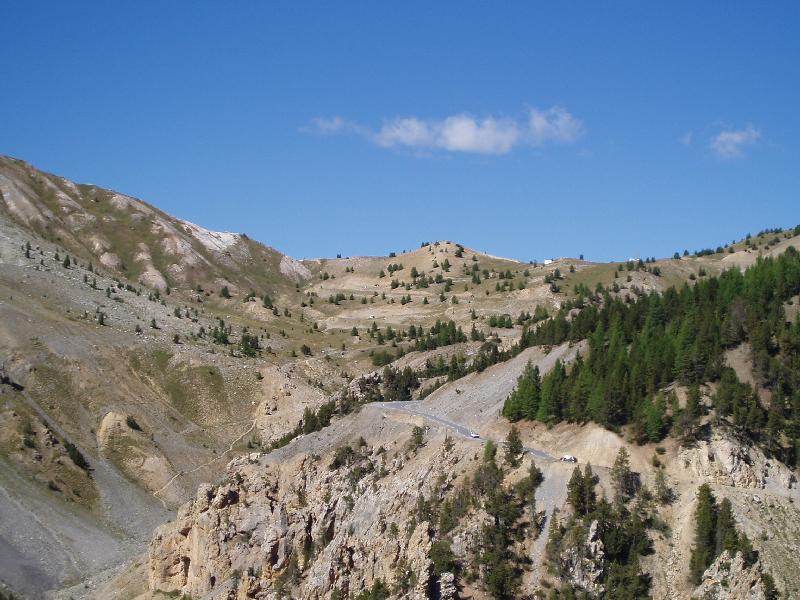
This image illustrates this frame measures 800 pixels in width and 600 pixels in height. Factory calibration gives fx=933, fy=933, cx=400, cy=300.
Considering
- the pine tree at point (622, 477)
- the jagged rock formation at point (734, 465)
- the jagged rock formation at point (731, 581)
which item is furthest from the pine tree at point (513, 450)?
the jagged rock formation at point (731, 581)

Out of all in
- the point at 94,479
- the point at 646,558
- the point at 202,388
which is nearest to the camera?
the point at 646,558

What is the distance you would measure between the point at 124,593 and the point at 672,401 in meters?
57.9

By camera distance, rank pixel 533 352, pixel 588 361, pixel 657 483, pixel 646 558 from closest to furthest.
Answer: pixel 646 558 < pixel 657 483 < pixel 588 361 < pixel 533 352

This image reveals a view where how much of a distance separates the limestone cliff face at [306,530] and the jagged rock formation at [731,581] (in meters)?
18.1

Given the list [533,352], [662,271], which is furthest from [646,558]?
[662,271]

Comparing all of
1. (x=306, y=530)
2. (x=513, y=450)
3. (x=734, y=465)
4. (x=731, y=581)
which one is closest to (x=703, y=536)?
(x=731, y=581)

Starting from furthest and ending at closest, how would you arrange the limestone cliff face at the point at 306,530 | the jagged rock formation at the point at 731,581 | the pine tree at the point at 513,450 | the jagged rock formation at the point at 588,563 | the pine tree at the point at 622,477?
the pine tree at the point at 513,450 < the limestone cliff face at the point at 306,530 < the pine tree at the point at 622,477 < the jagged rock formation at the point at 588,563 < the jagged rock formation at the point at 731,581

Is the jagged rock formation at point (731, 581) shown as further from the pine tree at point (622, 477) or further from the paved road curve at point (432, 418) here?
the paved road curve at point (432, 418)

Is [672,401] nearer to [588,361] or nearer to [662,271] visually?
[588,361]

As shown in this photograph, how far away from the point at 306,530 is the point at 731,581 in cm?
3661

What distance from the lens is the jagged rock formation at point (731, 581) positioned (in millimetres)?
57250

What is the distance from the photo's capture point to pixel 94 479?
412 feet

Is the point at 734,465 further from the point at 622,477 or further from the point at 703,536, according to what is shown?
the point at 622,477

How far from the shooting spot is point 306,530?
80.6 m
